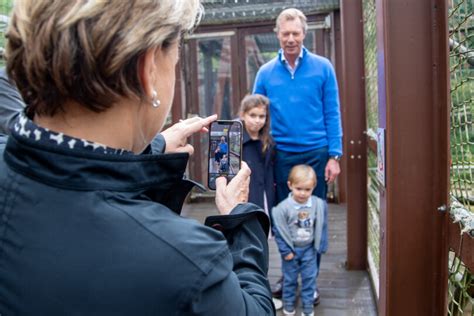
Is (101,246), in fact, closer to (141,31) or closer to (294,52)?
(141,31)

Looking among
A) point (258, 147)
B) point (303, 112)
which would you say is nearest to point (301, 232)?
point (258, 147)

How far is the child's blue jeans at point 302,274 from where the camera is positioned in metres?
3.02

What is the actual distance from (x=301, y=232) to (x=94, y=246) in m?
2.28

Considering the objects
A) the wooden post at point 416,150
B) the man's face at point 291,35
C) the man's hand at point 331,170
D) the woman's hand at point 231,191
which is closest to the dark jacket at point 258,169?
the man's hand at point 331,170

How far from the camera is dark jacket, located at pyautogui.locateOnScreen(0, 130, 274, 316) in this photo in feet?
2.66

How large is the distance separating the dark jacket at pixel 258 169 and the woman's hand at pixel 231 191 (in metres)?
1.79

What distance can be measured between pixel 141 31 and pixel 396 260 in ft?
3.87

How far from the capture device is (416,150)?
160 centimetres

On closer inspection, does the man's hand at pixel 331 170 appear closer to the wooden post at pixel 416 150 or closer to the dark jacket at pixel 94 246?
the wooden post at pixel 416 150

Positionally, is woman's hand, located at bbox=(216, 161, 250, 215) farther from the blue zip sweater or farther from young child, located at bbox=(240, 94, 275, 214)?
the blue zip sweater

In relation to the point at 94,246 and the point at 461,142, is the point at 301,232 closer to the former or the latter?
the point at 461,142

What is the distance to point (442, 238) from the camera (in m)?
1.59

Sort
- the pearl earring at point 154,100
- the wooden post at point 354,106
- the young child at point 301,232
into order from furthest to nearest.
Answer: the wooden post at point 354,106, the young child at point 301,232, the pearl earring at point 154,100

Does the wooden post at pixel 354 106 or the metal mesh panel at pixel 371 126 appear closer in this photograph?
the metal mesh panel at pixel 371 126
